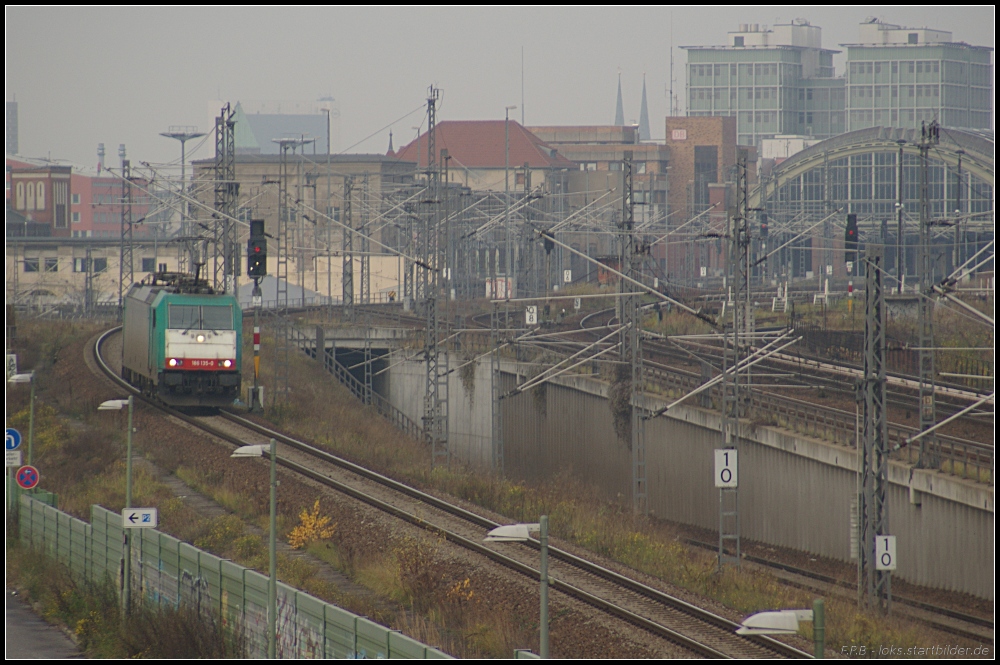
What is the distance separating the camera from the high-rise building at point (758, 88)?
7013 inches

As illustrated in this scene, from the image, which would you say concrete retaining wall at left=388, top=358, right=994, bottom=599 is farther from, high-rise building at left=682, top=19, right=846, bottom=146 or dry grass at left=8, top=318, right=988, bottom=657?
high-rise building at left=682, top=19, right=846, bottom=146

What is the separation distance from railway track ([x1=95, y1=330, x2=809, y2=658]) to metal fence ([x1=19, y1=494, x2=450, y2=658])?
5.12 m

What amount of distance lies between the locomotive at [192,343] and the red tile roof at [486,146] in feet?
319

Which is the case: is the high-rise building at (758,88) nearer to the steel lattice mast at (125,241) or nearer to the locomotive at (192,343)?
the steel lattice mast at (125,241)

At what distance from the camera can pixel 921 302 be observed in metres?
32.2

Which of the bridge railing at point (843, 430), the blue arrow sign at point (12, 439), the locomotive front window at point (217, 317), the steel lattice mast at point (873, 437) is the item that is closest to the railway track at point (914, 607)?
the steel lattice mast at point (873, 437)

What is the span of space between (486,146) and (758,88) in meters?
55.6

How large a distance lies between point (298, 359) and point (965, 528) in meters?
36.1

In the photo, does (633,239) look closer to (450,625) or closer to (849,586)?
(849,586)

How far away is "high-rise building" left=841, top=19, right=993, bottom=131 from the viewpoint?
540 feet

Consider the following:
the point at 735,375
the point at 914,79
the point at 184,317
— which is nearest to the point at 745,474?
the point at 735,375

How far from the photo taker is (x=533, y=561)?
24938mm

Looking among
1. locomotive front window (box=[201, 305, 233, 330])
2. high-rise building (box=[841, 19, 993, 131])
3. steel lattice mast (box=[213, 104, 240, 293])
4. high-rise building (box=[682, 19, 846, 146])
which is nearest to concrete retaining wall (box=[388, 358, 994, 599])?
steel lattice mast (box=[213, 104, 240, 293])

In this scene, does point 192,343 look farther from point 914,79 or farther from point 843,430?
point 914,79
